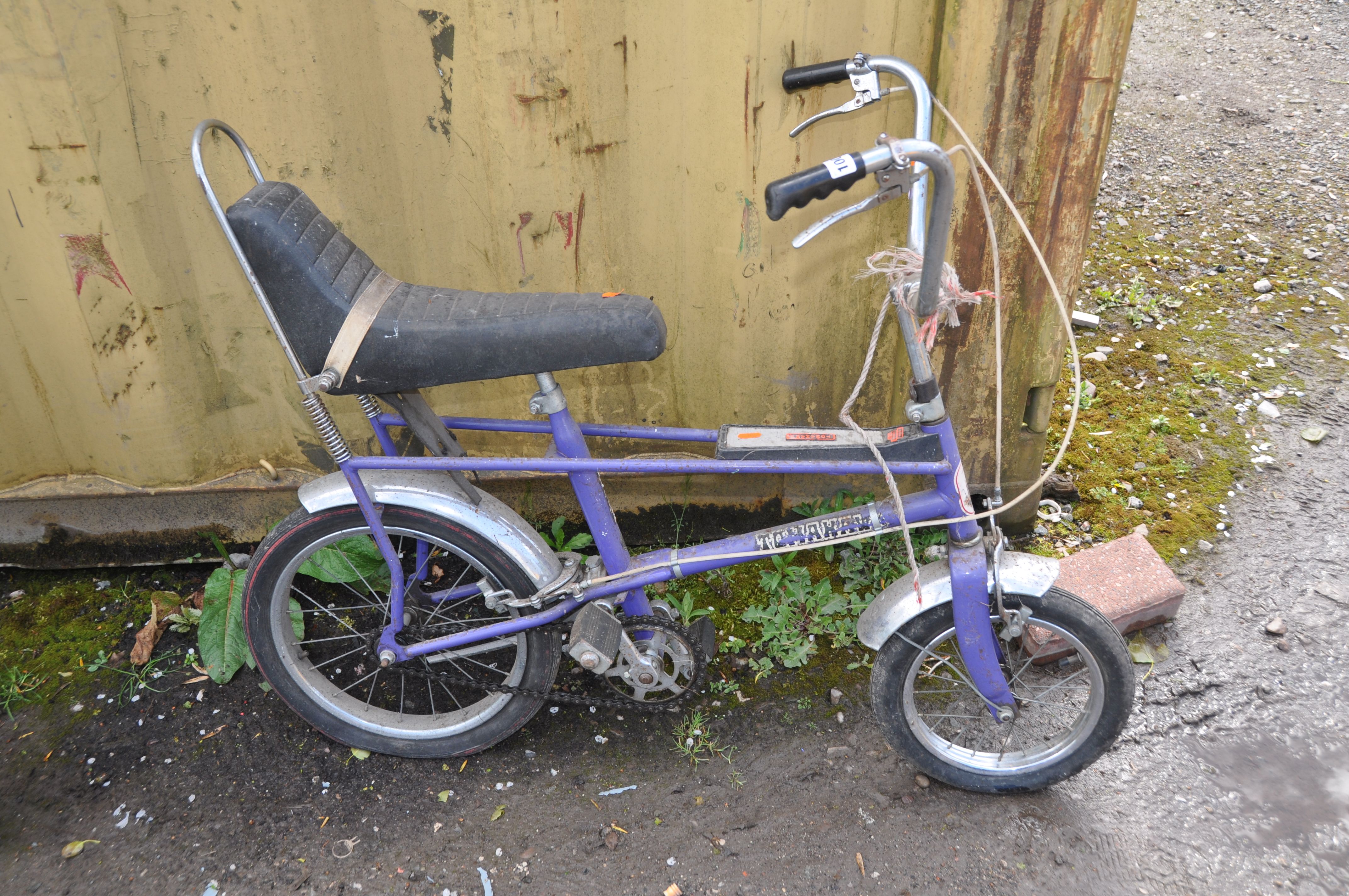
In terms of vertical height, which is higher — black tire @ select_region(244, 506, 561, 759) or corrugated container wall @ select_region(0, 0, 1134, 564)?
corrugated container wall @ select_region(0, 0, 1134, 564)

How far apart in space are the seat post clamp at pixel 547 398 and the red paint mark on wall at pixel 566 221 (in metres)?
0.81

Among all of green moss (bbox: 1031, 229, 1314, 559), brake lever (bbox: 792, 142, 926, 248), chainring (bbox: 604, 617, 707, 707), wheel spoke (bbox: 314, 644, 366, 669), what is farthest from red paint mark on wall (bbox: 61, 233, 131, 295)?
green moss (bbox: 1031, 229, 1314, 559)

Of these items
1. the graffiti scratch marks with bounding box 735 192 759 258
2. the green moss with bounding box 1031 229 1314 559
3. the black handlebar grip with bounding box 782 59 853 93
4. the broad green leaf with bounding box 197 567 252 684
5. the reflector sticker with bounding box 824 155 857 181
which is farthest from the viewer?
the green moss with bounding box 1031 229 1314 559

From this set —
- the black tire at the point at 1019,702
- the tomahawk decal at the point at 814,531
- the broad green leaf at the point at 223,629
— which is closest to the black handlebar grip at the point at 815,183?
the tomahawk decal at the point at 814,531

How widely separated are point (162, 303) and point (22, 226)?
1.44 feet

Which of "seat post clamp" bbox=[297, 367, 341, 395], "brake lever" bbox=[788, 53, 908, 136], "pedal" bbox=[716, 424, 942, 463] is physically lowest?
"pedal" bbox=[716, 424, 942, 463]

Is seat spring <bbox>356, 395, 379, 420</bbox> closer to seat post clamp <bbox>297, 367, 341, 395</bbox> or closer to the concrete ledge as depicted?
seat post clamp <bbox>297, 367, 341, 395</bbox>

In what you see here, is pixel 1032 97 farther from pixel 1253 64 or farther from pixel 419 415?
pixel 1253 64

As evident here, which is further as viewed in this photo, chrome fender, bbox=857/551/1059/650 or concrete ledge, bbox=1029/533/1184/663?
concrete ledge, bbox=1029/533/1184/663

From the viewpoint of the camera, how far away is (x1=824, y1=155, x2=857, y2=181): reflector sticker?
1.69 m

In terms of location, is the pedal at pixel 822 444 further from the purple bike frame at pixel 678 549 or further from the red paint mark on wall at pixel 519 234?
the red paint mark on wall at pixel 519 234

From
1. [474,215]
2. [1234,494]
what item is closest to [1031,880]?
[1234,494]

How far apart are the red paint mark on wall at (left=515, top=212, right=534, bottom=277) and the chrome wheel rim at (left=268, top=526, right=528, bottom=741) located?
0.97m

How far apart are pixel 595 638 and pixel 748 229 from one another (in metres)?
1.38
